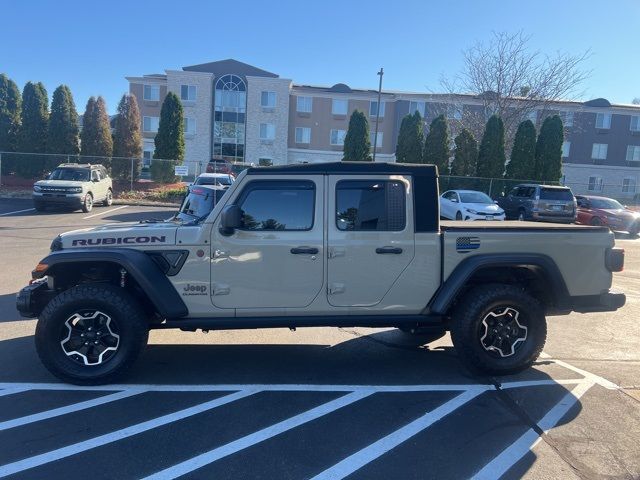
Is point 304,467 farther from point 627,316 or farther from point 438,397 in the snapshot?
point 627,316

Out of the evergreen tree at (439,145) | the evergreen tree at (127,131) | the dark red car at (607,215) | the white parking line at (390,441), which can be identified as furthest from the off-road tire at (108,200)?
the white parking line at (390,441)

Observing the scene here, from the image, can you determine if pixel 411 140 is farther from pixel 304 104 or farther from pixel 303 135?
pixel 304 104

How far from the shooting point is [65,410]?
13.4ft

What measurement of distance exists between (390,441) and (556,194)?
750 inches

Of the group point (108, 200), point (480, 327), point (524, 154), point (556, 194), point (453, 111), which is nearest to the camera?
point (480, 327)

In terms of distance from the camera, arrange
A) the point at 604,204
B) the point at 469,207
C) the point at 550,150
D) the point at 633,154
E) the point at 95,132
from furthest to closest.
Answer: the point at 633,154, the point at 550,150, the point at 95,132, the point at 604,204, the point at 469,207

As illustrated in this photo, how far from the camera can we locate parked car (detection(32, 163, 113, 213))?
1844 centimetres

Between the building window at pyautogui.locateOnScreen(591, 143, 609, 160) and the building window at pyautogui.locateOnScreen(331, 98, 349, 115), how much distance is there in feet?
77.6

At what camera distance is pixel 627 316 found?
7.71m

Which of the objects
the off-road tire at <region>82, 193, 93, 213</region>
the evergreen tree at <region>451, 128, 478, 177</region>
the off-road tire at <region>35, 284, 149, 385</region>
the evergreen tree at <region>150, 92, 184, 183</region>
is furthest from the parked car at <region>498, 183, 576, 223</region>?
the evergreen tree at <region>150, 92, 184, 183</region>

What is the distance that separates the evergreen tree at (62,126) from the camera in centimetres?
2681

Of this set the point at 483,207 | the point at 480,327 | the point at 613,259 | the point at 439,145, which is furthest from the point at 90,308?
the point at 439,145

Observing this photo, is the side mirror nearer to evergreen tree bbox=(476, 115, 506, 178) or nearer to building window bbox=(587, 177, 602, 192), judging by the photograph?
evergreen tree bbox=(476, 115, 506, 178)

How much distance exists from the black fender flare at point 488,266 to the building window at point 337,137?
44181mm
